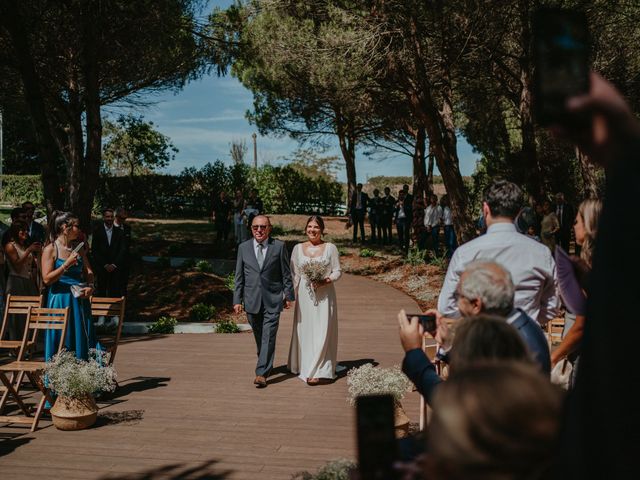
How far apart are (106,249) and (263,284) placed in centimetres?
485

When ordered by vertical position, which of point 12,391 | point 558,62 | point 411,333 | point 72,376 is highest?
point 558,62

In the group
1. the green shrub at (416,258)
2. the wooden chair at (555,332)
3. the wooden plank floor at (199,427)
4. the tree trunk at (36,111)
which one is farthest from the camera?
the green shrub at (416,258)

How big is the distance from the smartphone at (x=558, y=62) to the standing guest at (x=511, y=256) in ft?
8.17

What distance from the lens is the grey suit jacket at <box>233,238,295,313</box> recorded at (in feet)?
27.7

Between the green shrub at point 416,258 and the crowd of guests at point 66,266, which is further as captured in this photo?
the green shrub at point 416,258

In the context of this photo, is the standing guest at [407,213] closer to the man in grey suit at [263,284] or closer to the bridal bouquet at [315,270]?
the bridal bouquet at [315,270]

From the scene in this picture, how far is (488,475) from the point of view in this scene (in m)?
1.34

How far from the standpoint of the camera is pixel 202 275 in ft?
55.5

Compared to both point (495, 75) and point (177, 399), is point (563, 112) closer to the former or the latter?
point (177, 399)

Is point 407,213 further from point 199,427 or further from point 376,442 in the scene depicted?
point 376,442

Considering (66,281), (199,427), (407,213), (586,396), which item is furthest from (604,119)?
(407,213)

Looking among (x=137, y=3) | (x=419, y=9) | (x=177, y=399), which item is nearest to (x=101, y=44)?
(x=137, y=3)

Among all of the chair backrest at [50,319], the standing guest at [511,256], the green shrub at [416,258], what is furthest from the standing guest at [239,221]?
the standing guest at [511,256]

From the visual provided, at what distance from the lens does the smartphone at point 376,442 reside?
180 centimetres
